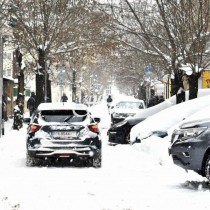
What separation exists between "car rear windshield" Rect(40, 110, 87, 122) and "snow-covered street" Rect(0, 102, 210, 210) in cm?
106

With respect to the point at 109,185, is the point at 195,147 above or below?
above

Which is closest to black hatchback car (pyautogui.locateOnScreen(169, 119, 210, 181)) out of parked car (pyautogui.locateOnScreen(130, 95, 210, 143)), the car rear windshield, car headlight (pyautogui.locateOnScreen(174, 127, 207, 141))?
car headlight (pyautogui.locateOnScreen(174, 127, 207, 141))

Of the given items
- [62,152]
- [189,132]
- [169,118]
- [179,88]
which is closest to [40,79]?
[179,88]

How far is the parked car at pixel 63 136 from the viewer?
41.4ft

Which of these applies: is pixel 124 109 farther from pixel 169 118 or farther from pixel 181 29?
pixel 169 118

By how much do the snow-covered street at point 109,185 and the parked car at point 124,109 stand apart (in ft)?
45.2

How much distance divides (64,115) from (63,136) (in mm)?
526

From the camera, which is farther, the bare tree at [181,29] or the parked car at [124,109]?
the parked car at [124,109]

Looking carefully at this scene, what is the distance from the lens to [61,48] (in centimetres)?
3238

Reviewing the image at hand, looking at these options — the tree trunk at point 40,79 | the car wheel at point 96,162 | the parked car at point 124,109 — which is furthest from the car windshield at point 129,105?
the car wheel at point 96,162

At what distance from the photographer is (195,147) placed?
934 centimetres

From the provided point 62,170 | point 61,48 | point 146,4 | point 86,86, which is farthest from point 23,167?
point 86,86

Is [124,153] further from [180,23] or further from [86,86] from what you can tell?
[86,86]

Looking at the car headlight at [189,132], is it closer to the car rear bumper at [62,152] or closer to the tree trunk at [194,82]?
the car rear bumper at [62,152]
